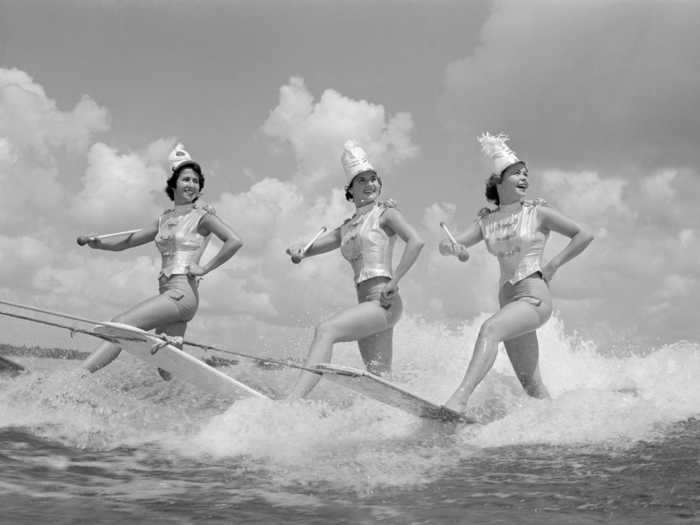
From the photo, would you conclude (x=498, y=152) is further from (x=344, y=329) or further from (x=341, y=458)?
(x=341, y=458)

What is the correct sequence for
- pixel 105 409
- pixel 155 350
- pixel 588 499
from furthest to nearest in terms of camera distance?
pixel 105 409, pixel 155 350, pixel 588 499

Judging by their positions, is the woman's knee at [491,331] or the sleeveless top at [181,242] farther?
the sleeveless top at [181,242]

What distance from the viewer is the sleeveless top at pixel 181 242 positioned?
8.16 meters

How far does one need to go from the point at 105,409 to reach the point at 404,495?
3840 millimetres

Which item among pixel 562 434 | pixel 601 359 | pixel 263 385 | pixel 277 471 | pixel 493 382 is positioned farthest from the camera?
pixel 601 359

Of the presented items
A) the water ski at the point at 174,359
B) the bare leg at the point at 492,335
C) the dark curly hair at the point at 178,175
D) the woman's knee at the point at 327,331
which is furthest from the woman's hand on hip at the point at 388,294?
the dark curly hair at the point at 178,175

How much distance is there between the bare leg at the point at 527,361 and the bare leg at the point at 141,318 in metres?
3.24

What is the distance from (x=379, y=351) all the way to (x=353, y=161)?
5.85ft

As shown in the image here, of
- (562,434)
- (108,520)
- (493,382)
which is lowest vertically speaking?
(108,520)

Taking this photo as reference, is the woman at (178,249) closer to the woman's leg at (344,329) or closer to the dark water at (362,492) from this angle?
the woman's leg at (344,329)

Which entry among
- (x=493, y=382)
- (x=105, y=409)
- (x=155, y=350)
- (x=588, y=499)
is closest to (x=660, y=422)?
(x=493, y=382)

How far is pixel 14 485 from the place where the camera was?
459cm

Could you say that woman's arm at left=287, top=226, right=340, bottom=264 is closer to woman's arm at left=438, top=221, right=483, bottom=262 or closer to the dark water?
woman's arm at left=438, top=221, right=483, bottom=262

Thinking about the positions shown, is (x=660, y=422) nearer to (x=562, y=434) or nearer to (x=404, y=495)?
(x=562, y=434)
